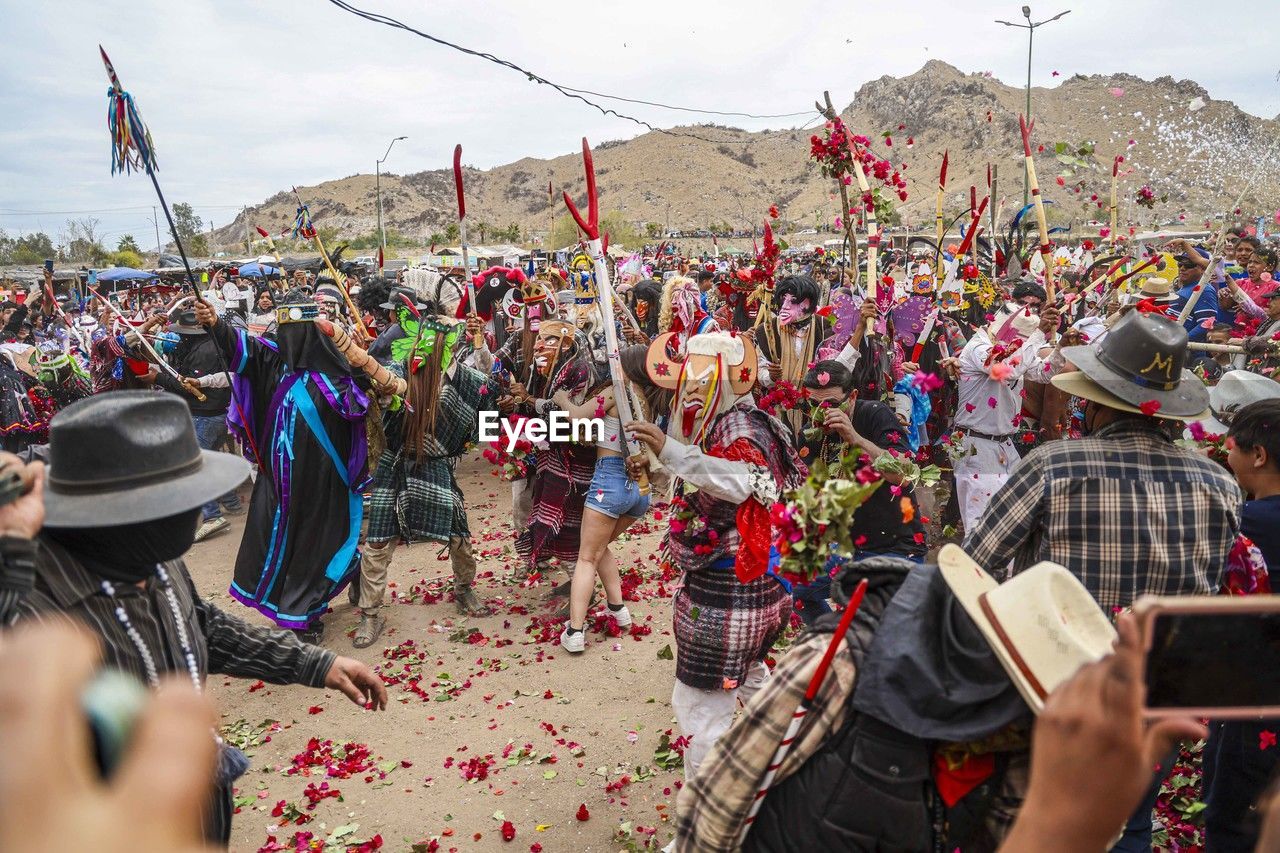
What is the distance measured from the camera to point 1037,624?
5.29ft

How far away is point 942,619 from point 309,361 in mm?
4703

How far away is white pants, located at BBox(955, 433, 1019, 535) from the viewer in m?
6.18

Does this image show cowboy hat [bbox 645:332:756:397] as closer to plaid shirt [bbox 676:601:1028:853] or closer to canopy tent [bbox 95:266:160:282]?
plaid shirt [bbox 676:601:1028:853]

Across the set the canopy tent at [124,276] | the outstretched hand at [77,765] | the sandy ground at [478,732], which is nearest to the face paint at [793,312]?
the sandy ground at [478,732]

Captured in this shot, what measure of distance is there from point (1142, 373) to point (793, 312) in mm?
4282

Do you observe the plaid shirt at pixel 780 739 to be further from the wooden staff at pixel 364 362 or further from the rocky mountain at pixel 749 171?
the rocky mountain at pixel 749 171

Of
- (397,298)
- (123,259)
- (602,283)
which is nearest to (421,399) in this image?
(397,298)

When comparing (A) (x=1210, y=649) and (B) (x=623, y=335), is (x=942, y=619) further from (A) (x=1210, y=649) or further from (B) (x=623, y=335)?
(B) (x=623, y=335)

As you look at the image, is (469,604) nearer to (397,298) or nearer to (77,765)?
(397,298)

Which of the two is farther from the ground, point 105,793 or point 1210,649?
point 105,793

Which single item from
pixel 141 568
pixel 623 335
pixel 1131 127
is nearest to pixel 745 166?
pixel 1131 127

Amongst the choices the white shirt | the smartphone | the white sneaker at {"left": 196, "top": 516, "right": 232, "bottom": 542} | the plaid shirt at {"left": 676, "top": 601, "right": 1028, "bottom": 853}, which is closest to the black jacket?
the white sneaker at {"left": 196, "top": 516, "right": 232, "bottom": 542}

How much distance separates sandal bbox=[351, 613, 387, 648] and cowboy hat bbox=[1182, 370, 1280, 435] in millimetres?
5035

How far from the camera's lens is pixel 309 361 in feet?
18.1
